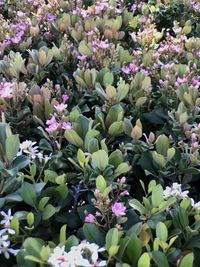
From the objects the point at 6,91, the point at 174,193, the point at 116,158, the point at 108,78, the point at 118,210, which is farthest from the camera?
the point at 108,78

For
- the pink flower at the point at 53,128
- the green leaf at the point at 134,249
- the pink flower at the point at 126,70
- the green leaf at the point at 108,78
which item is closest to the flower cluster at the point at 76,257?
the green leaf at the point at 134,249

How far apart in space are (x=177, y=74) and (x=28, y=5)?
174cm

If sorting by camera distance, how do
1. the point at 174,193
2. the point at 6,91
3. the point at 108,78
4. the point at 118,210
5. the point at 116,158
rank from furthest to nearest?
the point at 108,78 → the point at 6,91 → the point at 116,158 → the point at 174,193 → the point at 118,210

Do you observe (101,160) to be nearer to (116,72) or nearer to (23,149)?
(23,149)

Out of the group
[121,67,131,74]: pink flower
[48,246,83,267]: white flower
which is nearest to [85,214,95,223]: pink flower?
[48,246,83,267]: white flower

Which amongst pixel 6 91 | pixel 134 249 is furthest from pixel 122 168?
pixel 6 91

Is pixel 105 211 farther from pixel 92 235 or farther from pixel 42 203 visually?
pixel 42 203

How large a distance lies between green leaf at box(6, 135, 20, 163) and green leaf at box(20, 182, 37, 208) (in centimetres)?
13

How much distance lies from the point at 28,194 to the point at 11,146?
18 cm

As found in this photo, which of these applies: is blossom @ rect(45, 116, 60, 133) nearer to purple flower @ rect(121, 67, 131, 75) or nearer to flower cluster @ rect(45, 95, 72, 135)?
flower cluster @ rect(45, 95, 72, 135)

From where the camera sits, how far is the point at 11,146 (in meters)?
1.59

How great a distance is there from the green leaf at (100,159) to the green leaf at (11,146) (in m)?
0.26

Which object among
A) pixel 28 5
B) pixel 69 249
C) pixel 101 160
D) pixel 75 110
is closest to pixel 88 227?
pixel 69 249

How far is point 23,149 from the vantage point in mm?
1733
